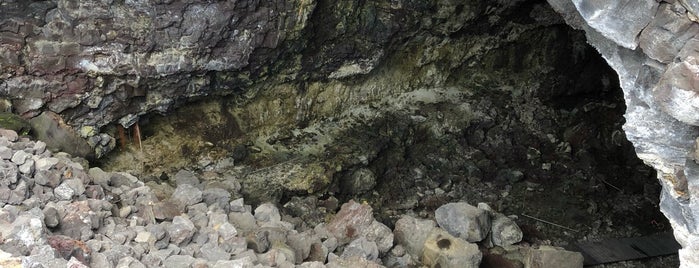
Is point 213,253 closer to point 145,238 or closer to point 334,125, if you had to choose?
point 145,238

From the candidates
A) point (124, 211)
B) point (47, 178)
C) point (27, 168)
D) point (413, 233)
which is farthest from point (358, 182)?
point (27, 168)

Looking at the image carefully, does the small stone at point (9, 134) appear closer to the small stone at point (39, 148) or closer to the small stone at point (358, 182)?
the small stone at point (39, 148)

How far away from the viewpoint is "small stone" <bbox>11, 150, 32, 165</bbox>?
208 inches

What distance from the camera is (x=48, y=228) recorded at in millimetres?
4609

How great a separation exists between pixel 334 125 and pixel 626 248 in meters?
4.20

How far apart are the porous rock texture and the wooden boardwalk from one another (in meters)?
3.80

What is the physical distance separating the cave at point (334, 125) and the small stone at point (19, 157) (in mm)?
21

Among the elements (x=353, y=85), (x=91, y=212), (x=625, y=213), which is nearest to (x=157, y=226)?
(x=91, y=212)

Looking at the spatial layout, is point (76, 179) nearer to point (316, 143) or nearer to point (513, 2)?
point (316, 143)

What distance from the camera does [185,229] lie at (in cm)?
524

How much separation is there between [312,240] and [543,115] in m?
5.41

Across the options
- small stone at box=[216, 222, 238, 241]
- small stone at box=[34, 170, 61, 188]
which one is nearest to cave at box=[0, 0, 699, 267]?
small stone at box=[34, 170, 61, 188]

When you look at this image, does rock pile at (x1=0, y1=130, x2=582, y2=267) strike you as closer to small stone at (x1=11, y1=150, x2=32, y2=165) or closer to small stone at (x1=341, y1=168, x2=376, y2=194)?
small stone at (x1=11, y1=150, x2=32, y2=165)

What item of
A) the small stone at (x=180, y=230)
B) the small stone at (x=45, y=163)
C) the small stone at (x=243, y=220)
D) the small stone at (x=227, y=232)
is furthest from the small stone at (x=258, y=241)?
the small stone at (x=45, y=163)
